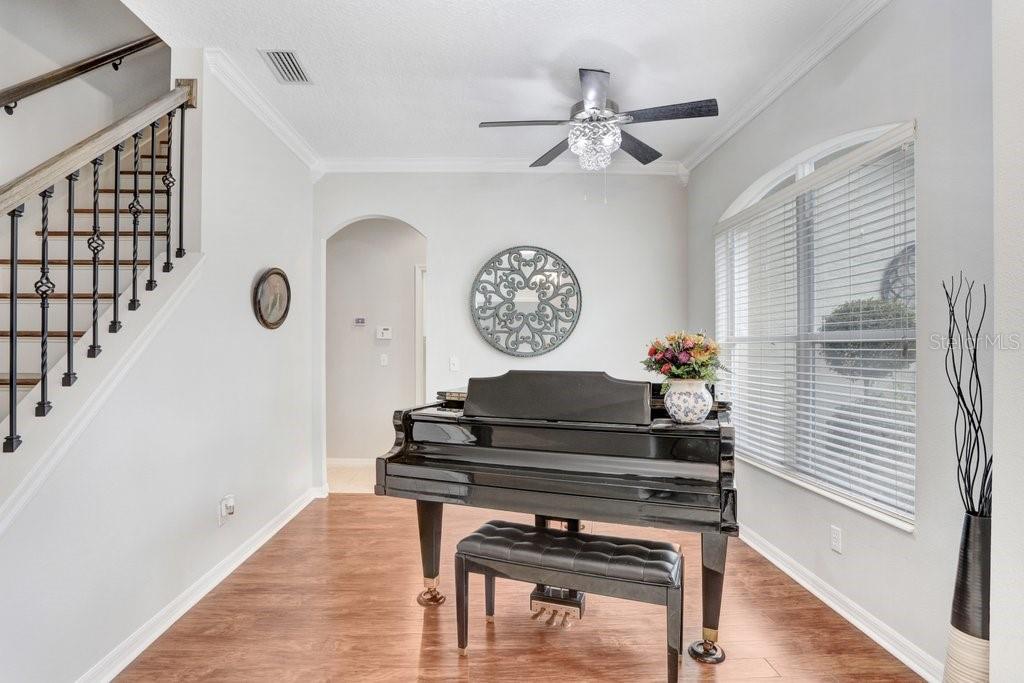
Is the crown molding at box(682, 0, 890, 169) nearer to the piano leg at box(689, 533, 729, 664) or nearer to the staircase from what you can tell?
the piano leg at box(689, 533, 729, 664)

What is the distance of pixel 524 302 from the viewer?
4.34m

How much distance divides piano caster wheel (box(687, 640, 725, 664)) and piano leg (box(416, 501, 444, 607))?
1.14m

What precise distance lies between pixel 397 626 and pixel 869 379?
232 cm

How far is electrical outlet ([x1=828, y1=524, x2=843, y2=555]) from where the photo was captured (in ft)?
7.96

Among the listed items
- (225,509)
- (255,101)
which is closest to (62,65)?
(255,101)

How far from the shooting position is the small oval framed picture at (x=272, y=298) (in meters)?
3.23

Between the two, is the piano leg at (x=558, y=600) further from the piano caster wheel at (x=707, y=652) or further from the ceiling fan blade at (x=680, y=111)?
the ceiling fan blade at (x=680, y=111)

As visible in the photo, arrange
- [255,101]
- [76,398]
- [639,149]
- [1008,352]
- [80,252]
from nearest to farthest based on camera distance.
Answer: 1. [1008,352]
2. [76,398]
3. [80,252]
4. [639,149]
5. [255,101]

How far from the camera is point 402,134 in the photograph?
377 centimetres

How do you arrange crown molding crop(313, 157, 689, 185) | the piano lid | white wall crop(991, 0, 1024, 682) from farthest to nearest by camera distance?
crown molding crop(313, 157, 689, 185)
the piano lid
white wall crop(991, 0, 1024, 682)

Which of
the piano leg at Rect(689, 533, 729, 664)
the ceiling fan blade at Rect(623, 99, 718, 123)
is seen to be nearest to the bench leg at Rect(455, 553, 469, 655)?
the piano leg at Rect(689, 533, 729, 664)

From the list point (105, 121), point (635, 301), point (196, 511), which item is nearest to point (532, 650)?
point (196, 511)

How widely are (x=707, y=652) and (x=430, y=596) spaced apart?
4.07ft

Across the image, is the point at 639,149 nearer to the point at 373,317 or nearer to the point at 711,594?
the point at 711,594
